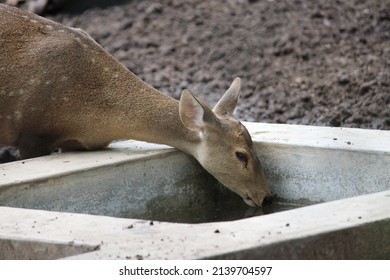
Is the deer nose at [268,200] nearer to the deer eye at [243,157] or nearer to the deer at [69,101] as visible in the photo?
the deer eye at [243,157]

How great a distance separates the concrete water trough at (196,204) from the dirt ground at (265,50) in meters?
2.43

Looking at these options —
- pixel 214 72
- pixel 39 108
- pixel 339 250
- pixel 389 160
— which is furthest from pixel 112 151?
pixel 214 72

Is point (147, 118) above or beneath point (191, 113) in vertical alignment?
beneath

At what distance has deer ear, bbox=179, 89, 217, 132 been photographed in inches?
279

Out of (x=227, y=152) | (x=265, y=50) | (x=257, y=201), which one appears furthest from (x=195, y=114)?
(x=265, y=50)

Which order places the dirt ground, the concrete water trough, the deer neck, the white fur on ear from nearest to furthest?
1. the concrete water trough
2. the white fur on ear
3. the deer neck
4. the dirt ground

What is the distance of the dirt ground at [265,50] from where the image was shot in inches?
402

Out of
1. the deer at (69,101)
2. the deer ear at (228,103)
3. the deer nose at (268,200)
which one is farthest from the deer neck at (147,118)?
the deer nose at (268,200)

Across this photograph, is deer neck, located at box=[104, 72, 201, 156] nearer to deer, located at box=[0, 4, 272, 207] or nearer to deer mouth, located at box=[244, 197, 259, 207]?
deer, located at box=[0, 4, 272, 207]

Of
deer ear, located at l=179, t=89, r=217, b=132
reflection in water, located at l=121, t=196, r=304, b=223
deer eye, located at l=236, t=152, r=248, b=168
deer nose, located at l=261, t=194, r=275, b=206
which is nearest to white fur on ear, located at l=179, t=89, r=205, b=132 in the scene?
deer ear, located at l=179, t=89, r=217, b=132

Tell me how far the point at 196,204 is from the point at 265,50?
14.4ft

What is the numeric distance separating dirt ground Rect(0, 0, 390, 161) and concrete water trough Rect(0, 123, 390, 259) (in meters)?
2.43

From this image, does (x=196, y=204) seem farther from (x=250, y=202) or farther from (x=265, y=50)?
(x=265, y=50)

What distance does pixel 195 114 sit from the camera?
23.6 feet
